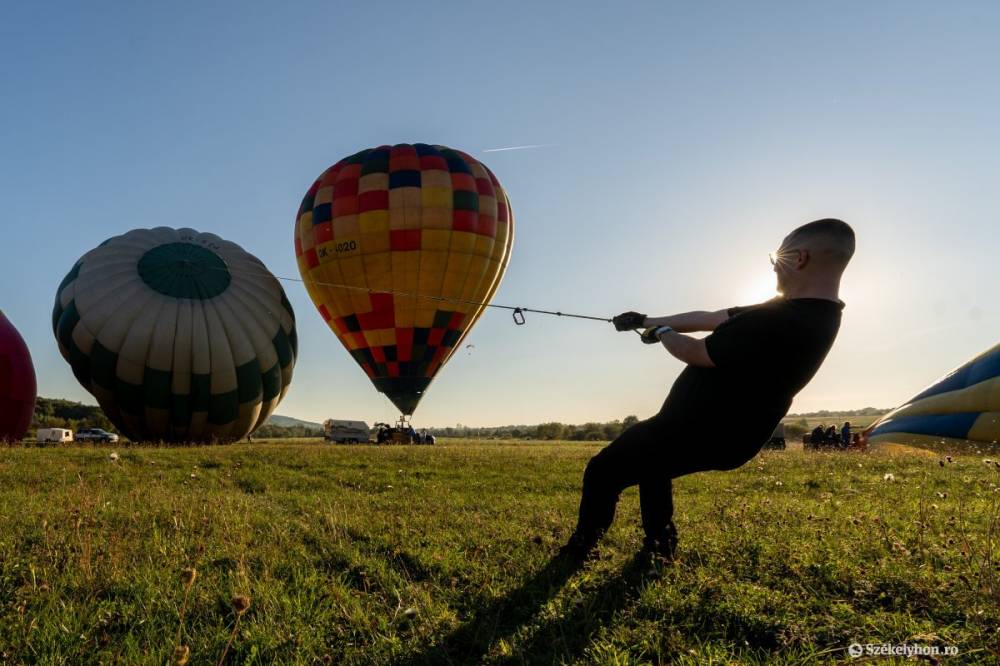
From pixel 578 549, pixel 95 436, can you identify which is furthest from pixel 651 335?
pixel 95 436

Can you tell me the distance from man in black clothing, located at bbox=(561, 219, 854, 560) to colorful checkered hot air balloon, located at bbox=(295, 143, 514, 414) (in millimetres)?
16763

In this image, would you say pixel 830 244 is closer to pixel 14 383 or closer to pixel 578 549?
pixel 578 549

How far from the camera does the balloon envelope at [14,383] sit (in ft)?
48.3

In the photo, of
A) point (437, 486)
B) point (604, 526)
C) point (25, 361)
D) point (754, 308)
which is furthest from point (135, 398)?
point (754, 308)

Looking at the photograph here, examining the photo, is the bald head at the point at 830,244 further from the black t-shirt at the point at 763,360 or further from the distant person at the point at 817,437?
the distant person at the point at 817,437

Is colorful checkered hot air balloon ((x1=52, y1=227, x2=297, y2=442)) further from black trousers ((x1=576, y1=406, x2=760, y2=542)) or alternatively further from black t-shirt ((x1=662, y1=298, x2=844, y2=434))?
black t-shirt ((x1=662, y1=298, x2=844, y2=434))

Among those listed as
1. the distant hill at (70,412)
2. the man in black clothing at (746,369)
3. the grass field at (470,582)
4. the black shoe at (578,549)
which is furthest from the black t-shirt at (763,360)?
Result: the distant hill at (70,412)

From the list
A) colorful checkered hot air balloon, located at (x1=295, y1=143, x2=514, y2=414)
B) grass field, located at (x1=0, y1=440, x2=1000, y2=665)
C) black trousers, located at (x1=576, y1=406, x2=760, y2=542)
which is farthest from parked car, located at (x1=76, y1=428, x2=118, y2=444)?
black trousers, located at (x1=576, y1=406, x2=760, y2=542)

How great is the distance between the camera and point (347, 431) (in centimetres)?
4562

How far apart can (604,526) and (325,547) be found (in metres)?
1.86

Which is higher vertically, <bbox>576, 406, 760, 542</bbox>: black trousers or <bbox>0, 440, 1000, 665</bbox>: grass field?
<bbox>576, 406, 760, 542</bbox>: black trousers

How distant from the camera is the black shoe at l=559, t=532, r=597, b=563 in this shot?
381 centimetres

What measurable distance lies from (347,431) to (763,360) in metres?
44.9

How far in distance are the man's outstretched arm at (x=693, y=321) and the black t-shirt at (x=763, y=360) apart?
0.40 metres
